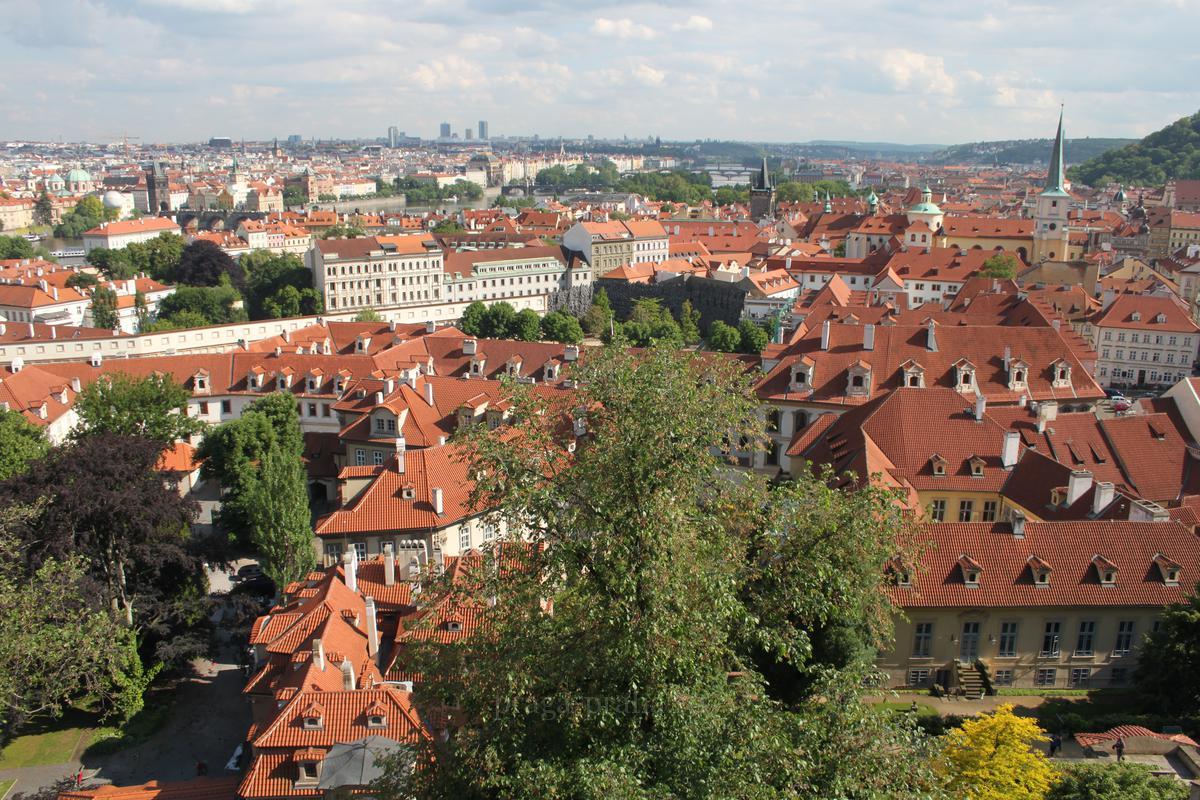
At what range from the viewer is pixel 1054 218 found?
324ft

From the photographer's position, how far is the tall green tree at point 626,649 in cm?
1273

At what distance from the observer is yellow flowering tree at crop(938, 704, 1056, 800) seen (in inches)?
651

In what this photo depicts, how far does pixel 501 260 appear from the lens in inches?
4085

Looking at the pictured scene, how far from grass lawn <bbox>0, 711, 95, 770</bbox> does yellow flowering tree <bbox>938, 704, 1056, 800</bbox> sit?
23.4 meters

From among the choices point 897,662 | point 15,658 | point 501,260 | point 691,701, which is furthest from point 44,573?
point 501,260

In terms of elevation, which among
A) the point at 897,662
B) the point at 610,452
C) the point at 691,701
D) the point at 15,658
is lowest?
the point at 897,662

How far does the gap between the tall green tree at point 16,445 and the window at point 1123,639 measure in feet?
120

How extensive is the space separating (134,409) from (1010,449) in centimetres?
3461

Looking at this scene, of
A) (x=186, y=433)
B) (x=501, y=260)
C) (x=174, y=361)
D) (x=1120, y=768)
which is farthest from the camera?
(x=501, y=260)

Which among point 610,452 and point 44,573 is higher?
point 610,452

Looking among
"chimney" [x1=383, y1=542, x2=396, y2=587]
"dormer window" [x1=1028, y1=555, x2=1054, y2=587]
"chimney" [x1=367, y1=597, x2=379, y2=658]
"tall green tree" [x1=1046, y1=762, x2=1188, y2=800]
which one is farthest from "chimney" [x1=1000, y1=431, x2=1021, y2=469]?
"chimney" [x1=367, y1=597, x2=379, y2=658]

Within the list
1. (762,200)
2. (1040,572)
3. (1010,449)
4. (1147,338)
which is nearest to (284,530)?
(1040,572)

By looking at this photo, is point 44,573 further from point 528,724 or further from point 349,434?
point 349,434

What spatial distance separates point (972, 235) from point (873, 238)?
12.9 m
